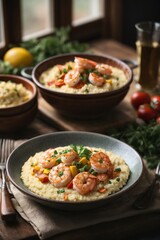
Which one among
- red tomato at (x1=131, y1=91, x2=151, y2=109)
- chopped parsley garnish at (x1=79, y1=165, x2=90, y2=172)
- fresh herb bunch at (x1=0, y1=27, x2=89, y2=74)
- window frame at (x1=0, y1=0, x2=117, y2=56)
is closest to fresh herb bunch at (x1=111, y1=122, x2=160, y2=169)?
red tomato at (x1=131, y1=91, x2=151, y2=109)

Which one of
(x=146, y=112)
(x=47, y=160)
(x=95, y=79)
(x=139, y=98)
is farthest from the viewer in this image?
(x=139, y=98)

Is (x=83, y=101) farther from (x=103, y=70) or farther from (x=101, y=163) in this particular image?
(x=101, y=163)

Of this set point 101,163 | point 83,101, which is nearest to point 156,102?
point 83,101

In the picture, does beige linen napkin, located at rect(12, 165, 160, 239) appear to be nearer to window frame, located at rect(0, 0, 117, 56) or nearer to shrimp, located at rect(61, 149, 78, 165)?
shrimp, located at rect(61, 149, 78, 165)

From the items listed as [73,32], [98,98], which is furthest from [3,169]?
[73,32]

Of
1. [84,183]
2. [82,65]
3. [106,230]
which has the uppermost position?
[82,65]

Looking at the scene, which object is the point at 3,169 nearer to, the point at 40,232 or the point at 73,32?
the point at 40,232

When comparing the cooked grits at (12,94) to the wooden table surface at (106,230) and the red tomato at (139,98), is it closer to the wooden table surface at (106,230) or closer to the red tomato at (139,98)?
the red tomato at (139,98)

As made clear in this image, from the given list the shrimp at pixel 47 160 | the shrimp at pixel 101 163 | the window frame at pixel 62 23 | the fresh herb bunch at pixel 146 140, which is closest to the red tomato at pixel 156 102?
the fresh herb bunch at pixel 146 140
